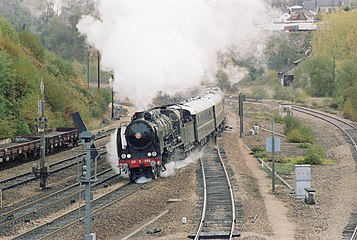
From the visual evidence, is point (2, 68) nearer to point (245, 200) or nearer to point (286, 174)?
point (286, 174)

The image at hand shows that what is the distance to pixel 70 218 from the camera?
22.2m

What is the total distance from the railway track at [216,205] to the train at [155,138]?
5.28 ft

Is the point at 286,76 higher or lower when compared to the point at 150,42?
lower

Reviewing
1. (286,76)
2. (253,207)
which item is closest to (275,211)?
(253,207)

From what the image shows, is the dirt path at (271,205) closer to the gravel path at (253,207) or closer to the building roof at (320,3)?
the gravel path at (253,207)

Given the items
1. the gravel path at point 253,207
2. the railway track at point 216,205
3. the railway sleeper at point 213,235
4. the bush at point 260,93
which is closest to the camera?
the railway sleeper at point 213,235

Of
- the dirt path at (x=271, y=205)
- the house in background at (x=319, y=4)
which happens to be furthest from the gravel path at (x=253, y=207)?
the house in background at (x=319, y=4)

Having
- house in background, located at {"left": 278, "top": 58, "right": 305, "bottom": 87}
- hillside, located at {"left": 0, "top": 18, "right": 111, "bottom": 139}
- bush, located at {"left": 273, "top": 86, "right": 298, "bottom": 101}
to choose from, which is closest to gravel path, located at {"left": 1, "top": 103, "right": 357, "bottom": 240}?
hillside, located at {"left": 0, "top": 18, "right": 111, "bottom": 139}

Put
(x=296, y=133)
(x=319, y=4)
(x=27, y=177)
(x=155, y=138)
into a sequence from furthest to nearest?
1. (x=319, y=4)
2. (x=296, y=133)
3. (x=27, y=177)
4. (x=155, y=138)

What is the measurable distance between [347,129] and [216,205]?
3419 centimetres

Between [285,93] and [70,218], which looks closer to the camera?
[70,218]

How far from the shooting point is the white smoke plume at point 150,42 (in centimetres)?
3347

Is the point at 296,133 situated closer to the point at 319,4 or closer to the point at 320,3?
the point at 319,4

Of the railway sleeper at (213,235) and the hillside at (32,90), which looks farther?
the hillside at (32,90)
